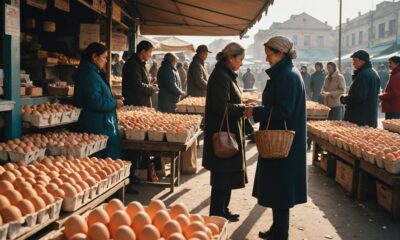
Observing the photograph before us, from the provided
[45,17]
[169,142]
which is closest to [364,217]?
[169,142]

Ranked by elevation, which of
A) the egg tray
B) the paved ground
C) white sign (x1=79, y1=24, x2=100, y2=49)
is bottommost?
the paved ground

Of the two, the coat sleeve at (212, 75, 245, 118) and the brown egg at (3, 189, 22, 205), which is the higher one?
the coat sleeve at (212, 75, 245, 118)

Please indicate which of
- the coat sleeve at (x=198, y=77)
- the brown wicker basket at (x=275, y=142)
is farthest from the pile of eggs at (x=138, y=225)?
the coat sleeve at (x=198, y=77)

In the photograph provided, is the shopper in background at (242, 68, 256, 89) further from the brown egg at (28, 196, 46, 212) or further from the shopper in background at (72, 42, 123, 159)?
the brown egg at (28, 196, 46, 212)

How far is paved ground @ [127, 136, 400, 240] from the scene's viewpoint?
507cm

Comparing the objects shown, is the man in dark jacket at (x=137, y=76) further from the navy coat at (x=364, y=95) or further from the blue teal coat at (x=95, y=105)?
the navy coat at (x=364, y=95)

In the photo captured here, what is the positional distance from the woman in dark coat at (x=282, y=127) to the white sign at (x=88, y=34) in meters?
4.83

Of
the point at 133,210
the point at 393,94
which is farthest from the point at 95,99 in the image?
the point at 393,94

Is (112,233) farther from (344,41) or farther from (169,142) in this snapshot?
(344,41)

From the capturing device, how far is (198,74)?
411 inches

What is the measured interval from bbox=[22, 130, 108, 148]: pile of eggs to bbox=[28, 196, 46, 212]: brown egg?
1804mm

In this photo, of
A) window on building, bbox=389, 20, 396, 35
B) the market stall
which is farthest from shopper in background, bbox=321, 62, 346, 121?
window on building, bbox=389, 20, 396, 35

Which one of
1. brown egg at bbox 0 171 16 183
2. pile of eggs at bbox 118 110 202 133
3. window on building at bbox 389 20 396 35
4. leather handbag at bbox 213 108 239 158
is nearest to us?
brown egg at bbox 0 171 16 183

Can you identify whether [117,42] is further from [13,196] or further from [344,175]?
[13,196]
